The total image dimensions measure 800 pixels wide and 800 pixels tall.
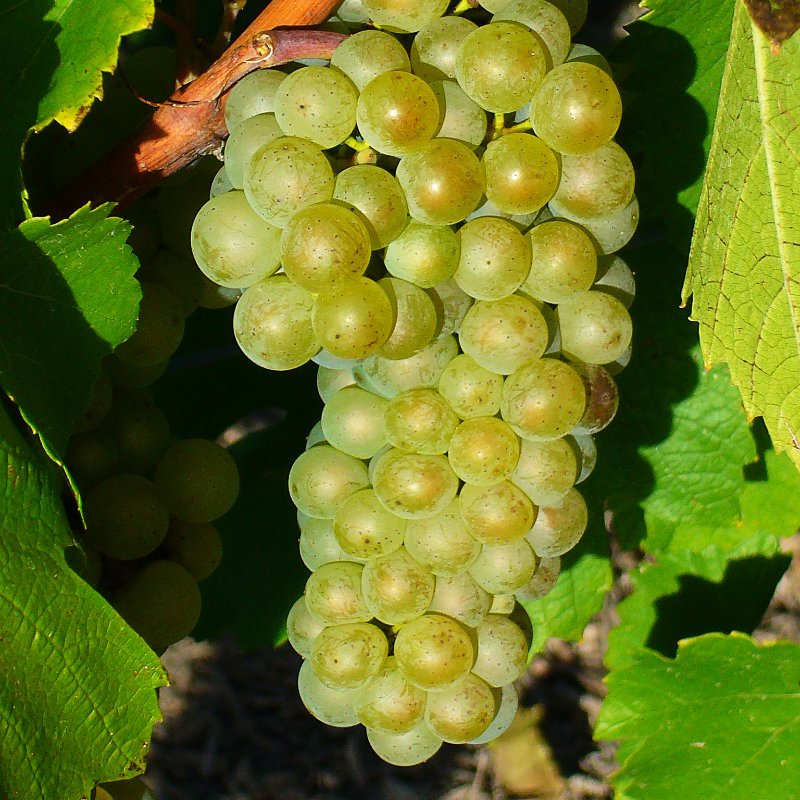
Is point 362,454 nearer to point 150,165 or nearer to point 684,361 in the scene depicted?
point 150,165

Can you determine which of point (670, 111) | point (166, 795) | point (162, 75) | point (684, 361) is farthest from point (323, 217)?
point (166, 795)

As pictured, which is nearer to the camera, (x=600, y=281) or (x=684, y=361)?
(x=600, y=281)

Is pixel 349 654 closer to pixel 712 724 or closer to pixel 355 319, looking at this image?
pixel 355 319

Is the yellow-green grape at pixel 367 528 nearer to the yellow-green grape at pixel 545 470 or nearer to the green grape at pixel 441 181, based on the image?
the yellow-green grape at pixel 545 470

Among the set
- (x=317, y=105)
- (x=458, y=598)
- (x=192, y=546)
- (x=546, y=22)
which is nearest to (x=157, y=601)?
(x=192, y=546)

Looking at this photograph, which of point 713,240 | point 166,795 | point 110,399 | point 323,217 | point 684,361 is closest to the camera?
point 323,217

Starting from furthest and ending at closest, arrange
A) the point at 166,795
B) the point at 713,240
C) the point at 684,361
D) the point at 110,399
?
the point at 166,795 → the point at 684,361 → the point at 110,399 → the point at 713,240

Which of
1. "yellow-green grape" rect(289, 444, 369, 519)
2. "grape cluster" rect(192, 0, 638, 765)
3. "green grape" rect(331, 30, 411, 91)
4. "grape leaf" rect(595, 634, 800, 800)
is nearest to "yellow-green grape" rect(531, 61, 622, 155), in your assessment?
"grape cluster" rect(192, 0, 638, 765)
